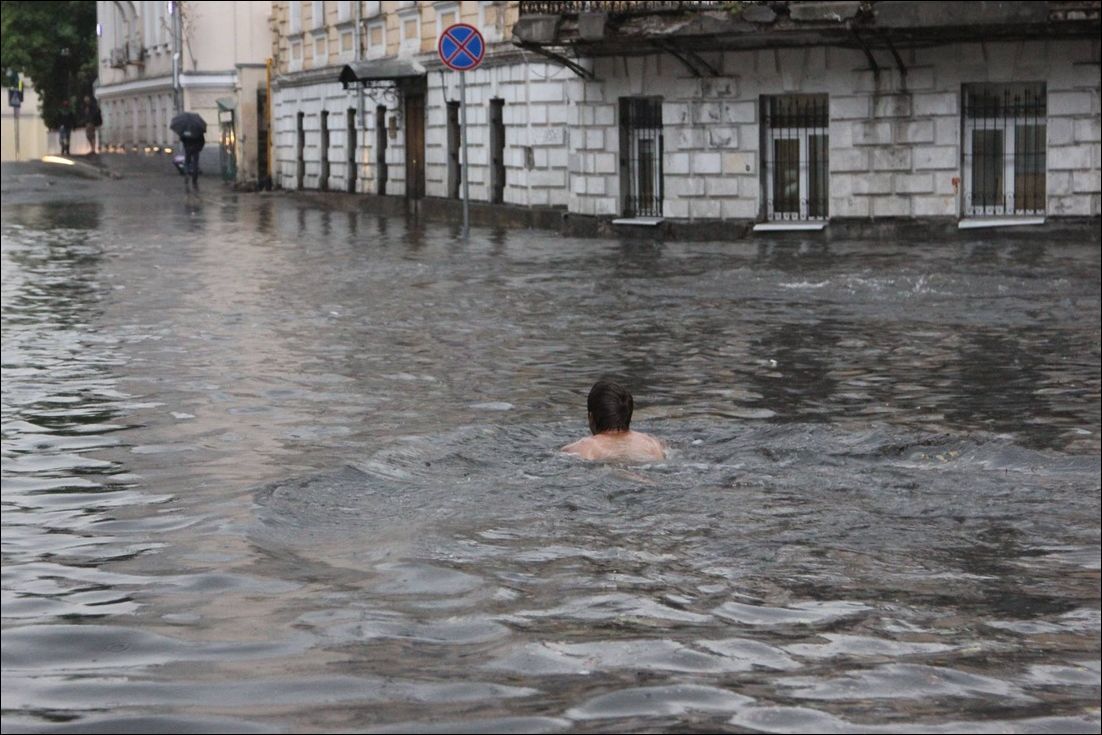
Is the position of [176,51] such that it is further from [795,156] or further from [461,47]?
[795,156]

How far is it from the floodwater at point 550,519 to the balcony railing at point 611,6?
11.3 meters

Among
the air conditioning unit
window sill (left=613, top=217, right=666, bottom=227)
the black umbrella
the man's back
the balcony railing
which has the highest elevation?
the air conditioning unit

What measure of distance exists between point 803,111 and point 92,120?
6153cm

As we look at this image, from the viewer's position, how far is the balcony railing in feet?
97.4

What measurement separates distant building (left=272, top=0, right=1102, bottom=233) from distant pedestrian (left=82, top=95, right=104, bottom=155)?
53.5 meters

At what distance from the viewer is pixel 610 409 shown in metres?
10.1

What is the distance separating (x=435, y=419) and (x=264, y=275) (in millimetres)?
12714

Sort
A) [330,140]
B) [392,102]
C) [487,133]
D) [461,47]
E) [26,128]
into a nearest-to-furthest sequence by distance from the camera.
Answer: [461,47], [487,133], [392,102], [330,140], [26,128]

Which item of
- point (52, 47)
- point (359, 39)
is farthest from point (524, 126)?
point (52, 47)

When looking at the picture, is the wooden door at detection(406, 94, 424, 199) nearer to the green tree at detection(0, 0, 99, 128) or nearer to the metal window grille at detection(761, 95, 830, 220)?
the metal window grille at detection(761, 95, 830, 220)

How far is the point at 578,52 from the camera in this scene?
32312 mm

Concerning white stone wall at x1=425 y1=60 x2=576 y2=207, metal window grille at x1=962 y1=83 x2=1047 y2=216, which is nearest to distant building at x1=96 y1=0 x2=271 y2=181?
white stone wall at x1=425 y1=60 x2=576 y2=207

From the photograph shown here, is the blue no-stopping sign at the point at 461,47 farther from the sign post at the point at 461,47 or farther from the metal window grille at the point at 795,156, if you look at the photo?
the metal window grille at the point at 795,156

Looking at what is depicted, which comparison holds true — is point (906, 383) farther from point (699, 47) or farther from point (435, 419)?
point (699, 47)
